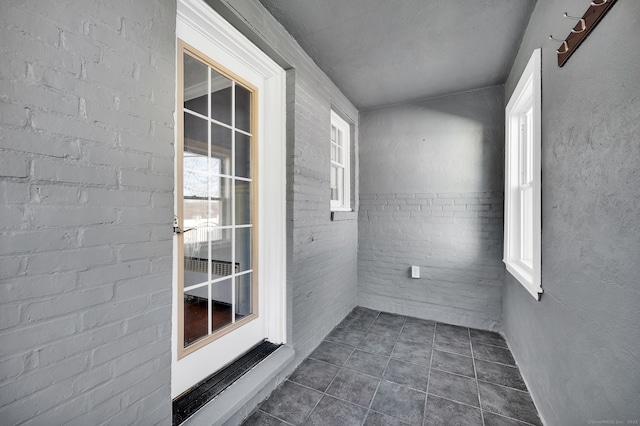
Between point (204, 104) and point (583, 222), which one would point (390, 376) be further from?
point (204, 104)

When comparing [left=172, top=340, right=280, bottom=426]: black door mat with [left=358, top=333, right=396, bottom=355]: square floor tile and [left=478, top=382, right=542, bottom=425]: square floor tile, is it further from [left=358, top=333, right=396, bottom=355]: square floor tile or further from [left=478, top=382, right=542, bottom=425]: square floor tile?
[left=478, top=382, right=542, bottom=425]: square floor tile

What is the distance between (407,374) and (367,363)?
0.34 m

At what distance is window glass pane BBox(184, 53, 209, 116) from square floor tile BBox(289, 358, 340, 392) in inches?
82.4

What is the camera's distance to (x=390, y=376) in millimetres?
2145

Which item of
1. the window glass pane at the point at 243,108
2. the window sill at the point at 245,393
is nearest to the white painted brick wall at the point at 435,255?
the window sill at the point at 245,393

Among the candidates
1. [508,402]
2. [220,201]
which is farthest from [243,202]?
[508,402]

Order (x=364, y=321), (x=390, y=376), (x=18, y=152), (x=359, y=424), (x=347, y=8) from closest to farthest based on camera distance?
(x=18, y=152)
(x=359, y=424)
(x=347, y=8)
(x=390, y=376)
(x=364, y=321)

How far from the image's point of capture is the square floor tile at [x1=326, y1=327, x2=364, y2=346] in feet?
8.91

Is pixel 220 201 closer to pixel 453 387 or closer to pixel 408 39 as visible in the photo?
pixel 408 39

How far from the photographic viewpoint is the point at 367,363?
2.32 m

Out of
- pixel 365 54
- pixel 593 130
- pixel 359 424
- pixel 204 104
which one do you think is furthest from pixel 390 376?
pixel 365 54

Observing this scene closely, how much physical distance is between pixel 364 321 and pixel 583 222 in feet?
8.06

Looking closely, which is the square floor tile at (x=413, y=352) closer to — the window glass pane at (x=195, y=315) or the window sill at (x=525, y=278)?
the window sill at (x=525, y=278)

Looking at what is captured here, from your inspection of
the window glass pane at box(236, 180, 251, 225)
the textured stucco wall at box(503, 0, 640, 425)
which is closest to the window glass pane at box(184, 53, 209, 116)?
the window glass pane at box(236, 180, 251, 225)
